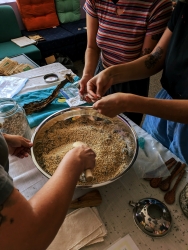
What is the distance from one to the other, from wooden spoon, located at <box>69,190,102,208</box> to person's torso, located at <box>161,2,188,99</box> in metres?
0.60

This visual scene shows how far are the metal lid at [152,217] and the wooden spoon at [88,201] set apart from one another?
0.43 feet

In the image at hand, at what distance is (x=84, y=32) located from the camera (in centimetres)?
347

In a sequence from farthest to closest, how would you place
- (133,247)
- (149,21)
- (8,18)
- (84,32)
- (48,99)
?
(84,32) < (8,18) < (48,99) < (149,21) < (133,247)

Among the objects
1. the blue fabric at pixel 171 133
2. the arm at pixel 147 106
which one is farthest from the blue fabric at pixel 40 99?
the blue fabric at pixel 171 133

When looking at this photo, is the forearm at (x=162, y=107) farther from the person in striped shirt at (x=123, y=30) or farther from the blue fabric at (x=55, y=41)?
the blue fabric at (x=55, y=41)

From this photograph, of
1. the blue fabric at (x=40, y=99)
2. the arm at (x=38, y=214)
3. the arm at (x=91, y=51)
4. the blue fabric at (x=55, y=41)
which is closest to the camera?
the arm at (x=38, y=214)

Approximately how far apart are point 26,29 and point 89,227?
12.0 ft

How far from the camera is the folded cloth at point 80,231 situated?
650 millimetres

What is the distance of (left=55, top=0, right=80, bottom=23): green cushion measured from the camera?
3.64 metres

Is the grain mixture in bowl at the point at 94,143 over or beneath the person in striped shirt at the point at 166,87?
beneath

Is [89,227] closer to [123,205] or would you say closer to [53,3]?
[123,205]

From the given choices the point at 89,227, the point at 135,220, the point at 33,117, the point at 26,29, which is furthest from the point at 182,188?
the point at 26,29

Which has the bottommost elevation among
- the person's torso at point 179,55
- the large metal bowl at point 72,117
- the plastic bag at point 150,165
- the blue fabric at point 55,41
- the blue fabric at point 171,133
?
the blue fabric at point 55,41

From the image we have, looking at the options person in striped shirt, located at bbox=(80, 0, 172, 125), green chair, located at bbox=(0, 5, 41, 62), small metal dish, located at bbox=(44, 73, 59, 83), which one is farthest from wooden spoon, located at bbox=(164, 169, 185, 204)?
green chair, located at bbox=(0, 5, 41, 62)
